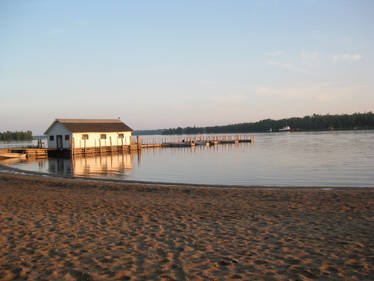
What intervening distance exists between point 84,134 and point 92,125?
9.02 feet

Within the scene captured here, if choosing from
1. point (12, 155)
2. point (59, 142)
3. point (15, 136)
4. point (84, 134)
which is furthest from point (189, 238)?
point (15, 136)

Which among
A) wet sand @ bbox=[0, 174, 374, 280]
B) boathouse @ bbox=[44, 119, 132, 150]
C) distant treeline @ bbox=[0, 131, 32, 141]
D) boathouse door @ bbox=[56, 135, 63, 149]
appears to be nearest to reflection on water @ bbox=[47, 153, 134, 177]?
boathouse @ bbox=[44, 119, 132, 150]

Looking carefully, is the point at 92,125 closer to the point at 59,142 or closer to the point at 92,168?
the point at 59,142

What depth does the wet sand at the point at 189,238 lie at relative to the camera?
5547 mm

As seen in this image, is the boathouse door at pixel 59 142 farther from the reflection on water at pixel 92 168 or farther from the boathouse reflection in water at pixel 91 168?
the reflection on water at pixel 92 168

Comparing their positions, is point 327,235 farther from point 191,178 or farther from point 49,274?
point 191,178

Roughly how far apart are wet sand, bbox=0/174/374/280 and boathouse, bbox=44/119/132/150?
125 feet

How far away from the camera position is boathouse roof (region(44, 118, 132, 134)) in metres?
49.9

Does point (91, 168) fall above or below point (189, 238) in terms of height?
below

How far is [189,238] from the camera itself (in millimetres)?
7484

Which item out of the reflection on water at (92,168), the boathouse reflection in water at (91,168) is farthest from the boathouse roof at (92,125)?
the reflection on water at (92,168)

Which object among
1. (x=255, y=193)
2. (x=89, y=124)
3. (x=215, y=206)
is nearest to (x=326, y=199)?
(x=255, y=193)

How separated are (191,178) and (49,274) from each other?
18.9 metres

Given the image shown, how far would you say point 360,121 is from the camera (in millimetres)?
172625
